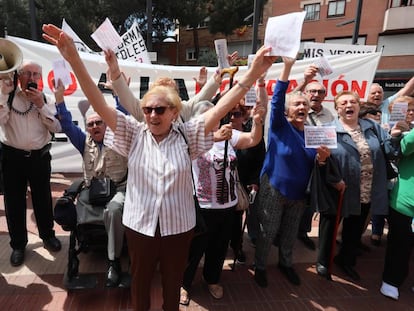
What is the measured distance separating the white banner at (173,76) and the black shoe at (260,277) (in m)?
3.19

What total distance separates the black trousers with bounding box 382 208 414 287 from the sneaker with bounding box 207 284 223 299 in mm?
1584

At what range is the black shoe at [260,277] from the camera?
116 inches

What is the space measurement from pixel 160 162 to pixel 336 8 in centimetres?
2679

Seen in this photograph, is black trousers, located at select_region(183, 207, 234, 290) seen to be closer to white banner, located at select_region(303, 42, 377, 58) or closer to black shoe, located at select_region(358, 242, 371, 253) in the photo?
black shoe, located at select_region(358, 242, 371, 253)

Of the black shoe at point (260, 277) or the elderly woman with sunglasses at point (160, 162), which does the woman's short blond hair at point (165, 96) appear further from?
the black shoe at point (260, 277)

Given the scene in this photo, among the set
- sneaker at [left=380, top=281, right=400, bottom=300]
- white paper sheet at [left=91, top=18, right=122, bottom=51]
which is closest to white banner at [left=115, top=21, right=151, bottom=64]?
white paper sheet at [left=91, top=18, right=122, bottom=51]

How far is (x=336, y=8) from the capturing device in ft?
78.2

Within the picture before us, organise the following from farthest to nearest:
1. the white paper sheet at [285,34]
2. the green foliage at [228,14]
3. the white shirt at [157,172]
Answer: the green foliage at [228,14]
the white shirt at [157,172]
the white paper sheet at [285,34]

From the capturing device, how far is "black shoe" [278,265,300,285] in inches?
119

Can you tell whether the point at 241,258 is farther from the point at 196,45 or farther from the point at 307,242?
the point at 196,45

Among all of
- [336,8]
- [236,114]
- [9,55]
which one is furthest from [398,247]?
[336,8]

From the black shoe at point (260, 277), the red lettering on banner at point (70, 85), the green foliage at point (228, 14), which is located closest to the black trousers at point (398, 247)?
the black shoe at point (260, 277)

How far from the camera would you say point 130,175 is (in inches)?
77.2

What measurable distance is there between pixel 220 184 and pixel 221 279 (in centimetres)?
111
